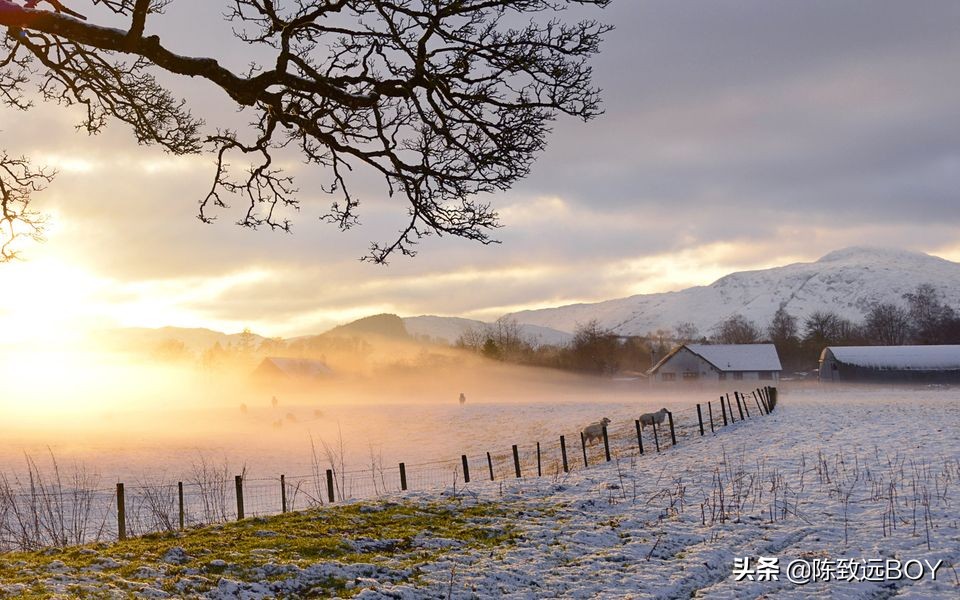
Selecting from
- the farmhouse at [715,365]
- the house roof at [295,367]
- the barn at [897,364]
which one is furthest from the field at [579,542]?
the house roof at [295,367]

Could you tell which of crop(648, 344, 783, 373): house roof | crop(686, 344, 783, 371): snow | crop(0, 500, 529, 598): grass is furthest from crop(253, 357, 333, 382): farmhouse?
crop(0, 500, 529, 598): grass

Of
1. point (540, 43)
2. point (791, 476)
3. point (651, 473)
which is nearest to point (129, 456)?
point (651, 473)

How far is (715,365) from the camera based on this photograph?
98750mm

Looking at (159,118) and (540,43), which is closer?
(540,43)

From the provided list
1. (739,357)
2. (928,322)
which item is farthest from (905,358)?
(928,322)

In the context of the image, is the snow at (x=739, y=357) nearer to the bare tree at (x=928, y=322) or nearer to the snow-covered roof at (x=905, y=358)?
the snow-covered roof at (x=905, y=358)

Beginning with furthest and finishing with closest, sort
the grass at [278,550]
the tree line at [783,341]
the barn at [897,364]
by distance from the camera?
the tree line at [783,341] < the barn at [897,364] < the grass at [278,550]

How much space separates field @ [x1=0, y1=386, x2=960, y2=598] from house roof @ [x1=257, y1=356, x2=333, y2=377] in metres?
113

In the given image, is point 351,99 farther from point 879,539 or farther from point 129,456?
point 129,456

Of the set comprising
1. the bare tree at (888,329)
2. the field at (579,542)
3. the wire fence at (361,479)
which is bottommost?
the wire fence at (361,479)

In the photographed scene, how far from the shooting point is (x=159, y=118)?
12.1 meters

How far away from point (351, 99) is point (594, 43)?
3685 mm

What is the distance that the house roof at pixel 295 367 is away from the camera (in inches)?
4978

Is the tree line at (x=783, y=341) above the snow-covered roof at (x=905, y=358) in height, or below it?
above
